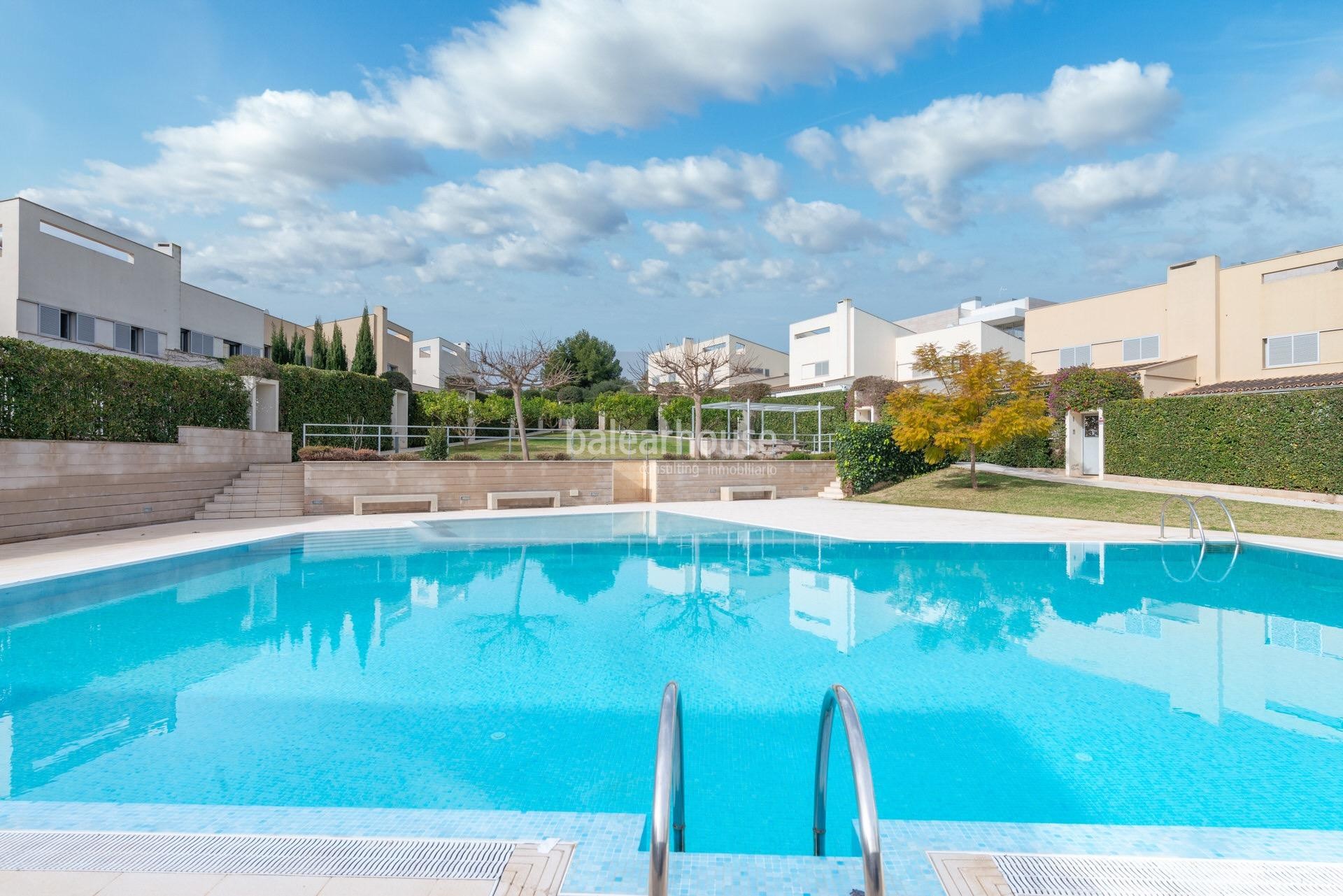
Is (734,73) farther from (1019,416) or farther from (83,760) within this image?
(83,760)

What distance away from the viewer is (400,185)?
16.9 meters

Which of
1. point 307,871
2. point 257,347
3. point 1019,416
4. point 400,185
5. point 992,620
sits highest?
point 400,185

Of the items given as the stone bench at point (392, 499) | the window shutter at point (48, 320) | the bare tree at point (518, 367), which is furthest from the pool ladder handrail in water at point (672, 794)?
the window shutter at point (48, 320)

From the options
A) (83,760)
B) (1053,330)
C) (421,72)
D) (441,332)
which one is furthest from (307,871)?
(441,332)

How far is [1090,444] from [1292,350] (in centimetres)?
764

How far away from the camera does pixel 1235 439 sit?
18.2m

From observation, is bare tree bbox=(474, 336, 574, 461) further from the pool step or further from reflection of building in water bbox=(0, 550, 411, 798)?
reflection of building in water bbox=(0, 550, 411, 798)

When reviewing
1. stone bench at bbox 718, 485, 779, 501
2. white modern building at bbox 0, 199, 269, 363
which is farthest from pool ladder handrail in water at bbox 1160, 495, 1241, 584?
white modern building at bbox 0, 199, 269, 363

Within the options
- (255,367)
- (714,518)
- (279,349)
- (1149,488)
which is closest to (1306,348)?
(1149,488)

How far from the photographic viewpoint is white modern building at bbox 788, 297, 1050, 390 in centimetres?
3841

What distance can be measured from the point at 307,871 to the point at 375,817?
0.75 metres

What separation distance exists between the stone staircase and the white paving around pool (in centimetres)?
53

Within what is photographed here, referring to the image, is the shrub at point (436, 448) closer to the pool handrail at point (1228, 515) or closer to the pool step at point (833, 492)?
the pool step at point (833, 492)

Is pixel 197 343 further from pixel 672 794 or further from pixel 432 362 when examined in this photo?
pixel 672 794
